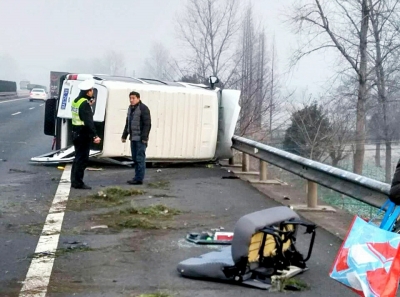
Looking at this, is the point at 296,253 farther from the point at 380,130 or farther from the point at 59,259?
the point at 380,130

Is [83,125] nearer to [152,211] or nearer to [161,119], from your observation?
[152,211]

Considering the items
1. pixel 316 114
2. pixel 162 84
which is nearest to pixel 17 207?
pixel 162 84

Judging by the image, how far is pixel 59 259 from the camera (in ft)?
22.3

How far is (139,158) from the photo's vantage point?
12.6 metres

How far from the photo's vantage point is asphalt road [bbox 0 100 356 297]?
594 cm

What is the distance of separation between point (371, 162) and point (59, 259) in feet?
80.0

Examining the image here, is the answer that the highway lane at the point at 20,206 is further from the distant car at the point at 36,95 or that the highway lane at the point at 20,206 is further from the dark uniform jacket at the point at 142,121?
the distant car at the point at 36,95

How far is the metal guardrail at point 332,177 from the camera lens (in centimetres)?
781

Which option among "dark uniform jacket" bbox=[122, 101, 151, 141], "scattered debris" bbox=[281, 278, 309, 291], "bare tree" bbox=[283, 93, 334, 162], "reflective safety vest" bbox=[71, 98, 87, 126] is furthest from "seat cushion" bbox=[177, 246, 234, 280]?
"bare tree" bbox=[283, 93, 334, 162]

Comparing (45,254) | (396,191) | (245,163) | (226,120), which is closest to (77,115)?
(245,163)

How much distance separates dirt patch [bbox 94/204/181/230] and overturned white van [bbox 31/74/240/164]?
4770 mm

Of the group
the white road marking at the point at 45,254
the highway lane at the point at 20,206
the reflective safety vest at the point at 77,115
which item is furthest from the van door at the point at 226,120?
the white road marking at the point at 45,254

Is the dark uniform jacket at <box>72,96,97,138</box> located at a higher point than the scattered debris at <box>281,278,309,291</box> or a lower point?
higher

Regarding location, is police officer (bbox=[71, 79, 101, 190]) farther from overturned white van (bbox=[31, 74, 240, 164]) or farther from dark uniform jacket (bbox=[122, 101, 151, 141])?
overturned white van (bbox=[31, 74, 240, 164])
